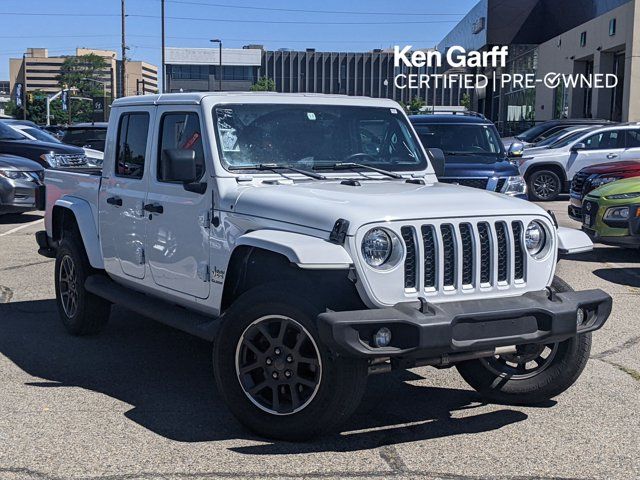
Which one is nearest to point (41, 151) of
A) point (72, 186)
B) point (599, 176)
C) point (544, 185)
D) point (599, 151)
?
point (599, 176)

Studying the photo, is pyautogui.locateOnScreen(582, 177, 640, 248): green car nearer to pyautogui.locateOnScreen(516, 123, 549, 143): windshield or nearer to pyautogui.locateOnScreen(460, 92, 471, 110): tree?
pyautogui.locateOnScreen(516, 123, 549, 143): windshield

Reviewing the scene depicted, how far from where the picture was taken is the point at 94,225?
272 inches

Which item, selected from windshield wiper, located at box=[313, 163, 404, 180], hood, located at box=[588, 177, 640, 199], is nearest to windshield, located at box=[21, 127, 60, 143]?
hood, located at box=[588, 177, 640, 199]

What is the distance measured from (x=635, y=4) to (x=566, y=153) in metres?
18.6

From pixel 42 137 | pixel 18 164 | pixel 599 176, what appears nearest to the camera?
pixel 599 176

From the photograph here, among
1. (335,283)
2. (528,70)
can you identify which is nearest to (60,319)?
(335,283)

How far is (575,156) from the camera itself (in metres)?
20.2

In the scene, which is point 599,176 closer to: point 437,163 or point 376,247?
point 437,163

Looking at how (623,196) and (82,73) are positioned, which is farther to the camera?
(82,73)

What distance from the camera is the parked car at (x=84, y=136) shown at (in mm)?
21484

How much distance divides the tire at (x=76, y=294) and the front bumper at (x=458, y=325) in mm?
3319

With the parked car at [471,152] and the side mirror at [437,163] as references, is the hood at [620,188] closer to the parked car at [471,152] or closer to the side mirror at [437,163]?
the parked car at [471,152]

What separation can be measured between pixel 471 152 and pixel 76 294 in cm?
789

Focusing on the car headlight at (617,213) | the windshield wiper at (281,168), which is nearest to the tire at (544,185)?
the car headlight at (617,213)
